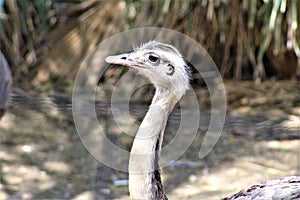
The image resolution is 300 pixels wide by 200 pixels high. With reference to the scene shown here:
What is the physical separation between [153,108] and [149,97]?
2348 millimetres

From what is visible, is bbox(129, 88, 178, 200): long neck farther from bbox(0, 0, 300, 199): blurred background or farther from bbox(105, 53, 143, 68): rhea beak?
bbox(0, 0, 300, 199): blurred background

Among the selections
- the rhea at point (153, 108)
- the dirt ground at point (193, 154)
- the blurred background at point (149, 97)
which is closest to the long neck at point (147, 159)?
the rhea at point (153, 108)

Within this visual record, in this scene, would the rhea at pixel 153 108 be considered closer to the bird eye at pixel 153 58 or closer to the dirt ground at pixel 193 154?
the bird eye at pixel 153 58

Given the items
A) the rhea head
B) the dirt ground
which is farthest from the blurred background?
the rhea head

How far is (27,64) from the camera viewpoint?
5324mm

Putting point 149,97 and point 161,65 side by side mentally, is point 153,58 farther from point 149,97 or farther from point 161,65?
point 149,97

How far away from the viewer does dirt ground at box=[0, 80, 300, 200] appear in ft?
14.3

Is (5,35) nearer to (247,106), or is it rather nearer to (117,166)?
(117,166)

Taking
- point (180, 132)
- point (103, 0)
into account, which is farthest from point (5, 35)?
point (180, 132)

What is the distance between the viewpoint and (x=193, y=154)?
4.75 m

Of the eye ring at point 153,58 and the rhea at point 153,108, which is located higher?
the eye ring at point 153,58

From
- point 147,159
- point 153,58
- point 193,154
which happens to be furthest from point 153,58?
point 193,154

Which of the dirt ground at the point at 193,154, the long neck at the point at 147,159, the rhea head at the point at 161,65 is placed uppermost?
the rhea head at the point at 161,65

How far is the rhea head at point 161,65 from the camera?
2.56 m
